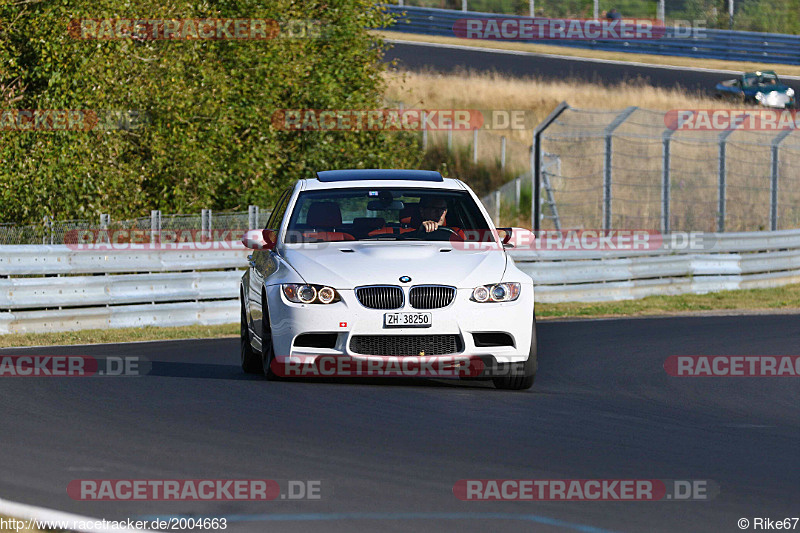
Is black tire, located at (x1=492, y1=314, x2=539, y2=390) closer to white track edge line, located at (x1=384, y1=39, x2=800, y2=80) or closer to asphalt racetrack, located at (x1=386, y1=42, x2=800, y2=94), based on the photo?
asphalt racetrack, located at (x1=386, y1=42, x2=800, y2=94)

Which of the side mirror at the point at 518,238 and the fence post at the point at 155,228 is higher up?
the side mirror at the point at 518,238

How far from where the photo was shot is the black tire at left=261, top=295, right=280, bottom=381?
34.7 feet

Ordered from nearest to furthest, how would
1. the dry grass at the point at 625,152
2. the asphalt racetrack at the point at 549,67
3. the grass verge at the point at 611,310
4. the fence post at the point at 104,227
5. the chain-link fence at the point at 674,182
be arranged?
1. the grass verge at the point at 611,310
2. the fence post at the point at 104,227
3. the chain-link fence at the point at 674,182
4. the dry grass at the point at 625,152
5. the asphalt racetrack at the point at 549,67

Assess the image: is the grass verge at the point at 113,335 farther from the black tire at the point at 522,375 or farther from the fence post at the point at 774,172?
the fence post at the point at 774,172

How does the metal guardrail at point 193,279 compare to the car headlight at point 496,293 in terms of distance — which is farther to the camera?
the metal guardrail at point 193,279

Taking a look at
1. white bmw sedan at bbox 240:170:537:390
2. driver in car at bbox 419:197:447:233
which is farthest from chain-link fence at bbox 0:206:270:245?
white bmw sedan at bbox 240:170:537:390

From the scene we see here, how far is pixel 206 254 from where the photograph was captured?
1928 cm

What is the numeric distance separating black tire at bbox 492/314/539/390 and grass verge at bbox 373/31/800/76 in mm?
37542

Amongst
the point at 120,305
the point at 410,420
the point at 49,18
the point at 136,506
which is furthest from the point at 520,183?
the point at 136,506

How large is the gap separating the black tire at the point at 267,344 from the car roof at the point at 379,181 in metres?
1.37

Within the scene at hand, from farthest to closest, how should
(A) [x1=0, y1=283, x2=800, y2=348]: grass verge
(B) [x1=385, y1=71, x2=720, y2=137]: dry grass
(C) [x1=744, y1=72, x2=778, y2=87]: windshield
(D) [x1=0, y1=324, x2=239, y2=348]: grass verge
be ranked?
(C) [x1=744, y1=72, x2=778, y2=87]: windshield
(B) [x1=385, y1=71, x2=720, y2=137]: dry grass
(A) [x1=0, y1=283, x2=800, y2=348]: grass verge
(D) [x1=0, y1=324, x2=239, y2=348]: grass verge

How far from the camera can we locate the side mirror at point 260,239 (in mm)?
11188

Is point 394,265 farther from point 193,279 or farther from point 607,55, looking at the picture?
point 607,55

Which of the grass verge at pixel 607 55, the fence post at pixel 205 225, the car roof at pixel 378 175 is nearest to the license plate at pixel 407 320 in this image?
the car roof at pixel 378 175
